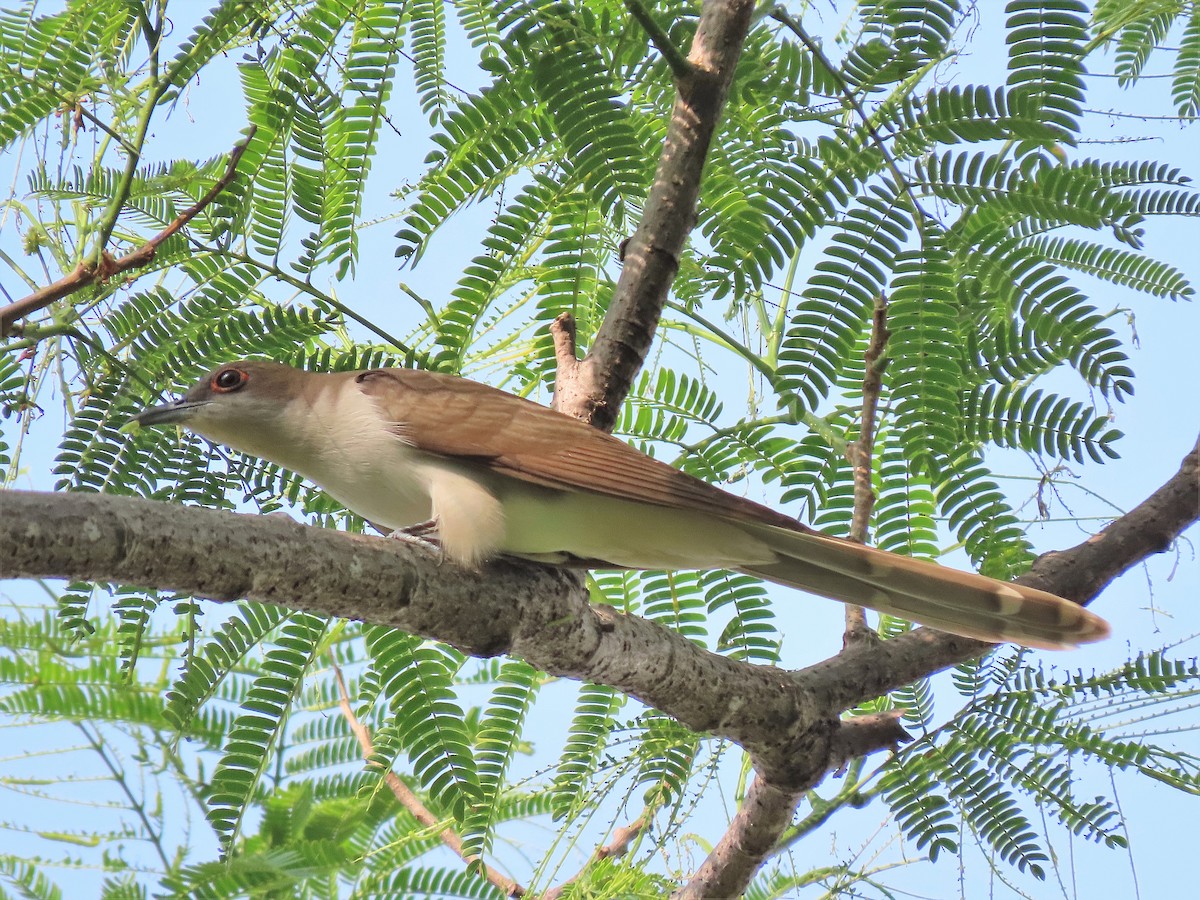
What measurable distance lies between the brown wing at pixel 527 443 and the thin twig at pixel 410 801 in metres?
1.12

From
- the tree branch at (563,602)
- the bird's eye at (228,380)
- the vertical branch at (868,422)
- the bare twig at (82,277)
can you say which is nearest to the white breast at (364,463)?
the bird's eye at (228,380)

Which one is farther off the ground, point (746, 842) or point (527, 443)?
point (527, 443)

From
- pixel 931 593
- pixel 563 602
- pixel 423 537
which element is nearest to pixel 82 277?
pixel 423 537

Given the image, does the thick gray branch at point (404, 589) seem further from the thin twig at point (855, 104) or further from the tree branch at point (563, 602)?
the thin twig at point (855, 104)

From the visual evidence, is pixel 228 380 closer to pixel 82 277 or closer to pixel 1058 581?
pixel 82 277

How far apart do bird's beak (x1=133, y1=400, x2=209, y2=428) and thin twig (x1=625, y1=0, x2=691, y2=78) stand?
184cm

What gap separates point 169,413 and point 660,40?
189 cm

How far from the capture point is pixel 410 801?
169 inches

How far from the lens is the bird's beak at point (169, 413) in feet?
11.1

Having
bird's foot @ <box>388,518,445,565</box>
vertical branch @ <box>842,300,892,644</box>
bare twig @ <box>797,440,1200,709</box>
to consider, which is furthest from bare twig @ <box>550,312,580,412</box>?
bare twig @ <box>797,440,1200,709</box>

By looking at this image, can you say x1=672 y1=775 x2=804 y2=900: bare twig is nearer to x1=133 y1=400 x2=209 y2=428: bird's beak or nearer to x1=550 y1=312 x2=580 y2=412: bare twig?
x1=550 y1=312 x2=580 y2=412: bare twig

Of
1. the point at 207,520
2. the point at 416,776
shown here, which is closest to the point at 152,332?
the point at 207,520

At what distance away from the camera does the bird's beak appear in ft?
11.1

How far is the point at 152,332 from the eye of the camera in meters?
3.62
